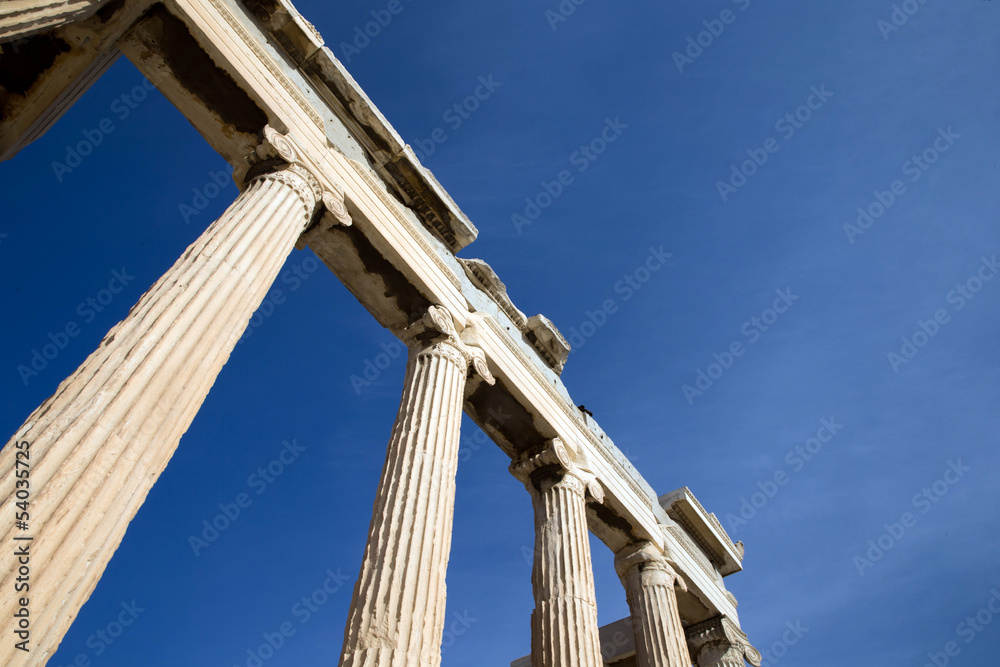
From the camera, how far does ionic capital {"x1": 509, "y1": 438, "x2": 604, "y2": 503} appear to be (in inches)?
635

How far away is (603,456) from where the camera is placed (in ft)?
61.3

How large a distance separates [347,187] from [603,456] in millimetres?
10477

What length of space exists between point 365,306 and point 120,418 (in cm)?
786

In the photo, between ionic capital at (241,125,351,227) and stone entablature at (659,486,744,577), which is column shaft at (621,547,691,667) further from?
ionic capital at (241,125,351,227)

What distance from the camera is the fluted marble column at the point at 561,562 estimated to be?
Result: 12.9m

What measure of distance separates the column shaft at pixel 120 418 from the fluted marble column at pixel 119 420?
1cm

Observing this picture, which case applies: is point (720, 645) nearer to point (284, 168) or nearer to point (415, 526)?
point (415, 526)

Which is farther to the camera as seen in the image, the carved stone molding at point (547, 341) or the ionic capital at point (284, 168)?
the carved stone molding at point (547, 341)

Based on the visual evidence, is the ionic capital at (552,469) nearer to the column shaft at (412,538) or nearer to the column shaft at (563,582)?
the column shaft at (563,582)

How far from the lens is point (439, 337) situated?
1384 cm

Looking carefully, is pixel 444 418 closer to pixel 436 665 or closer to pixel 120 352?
pixel 436 665

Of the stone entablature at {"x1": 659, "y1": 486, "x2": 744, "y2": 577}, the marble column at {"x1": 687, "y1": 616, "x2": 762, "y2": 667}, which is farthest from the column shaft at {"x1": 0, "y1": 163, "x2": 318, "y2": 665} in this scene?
the marble column at {"x1": 687, "y1": 616, "x2": 762, "y2": 667}

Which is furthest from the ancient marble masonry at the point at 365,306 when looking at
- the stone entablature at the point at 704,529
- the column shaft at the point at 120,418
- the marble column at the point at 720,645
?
the marble column at the point at 720,645

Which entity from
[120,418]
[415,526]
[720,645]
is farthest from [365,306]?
[720,645]
